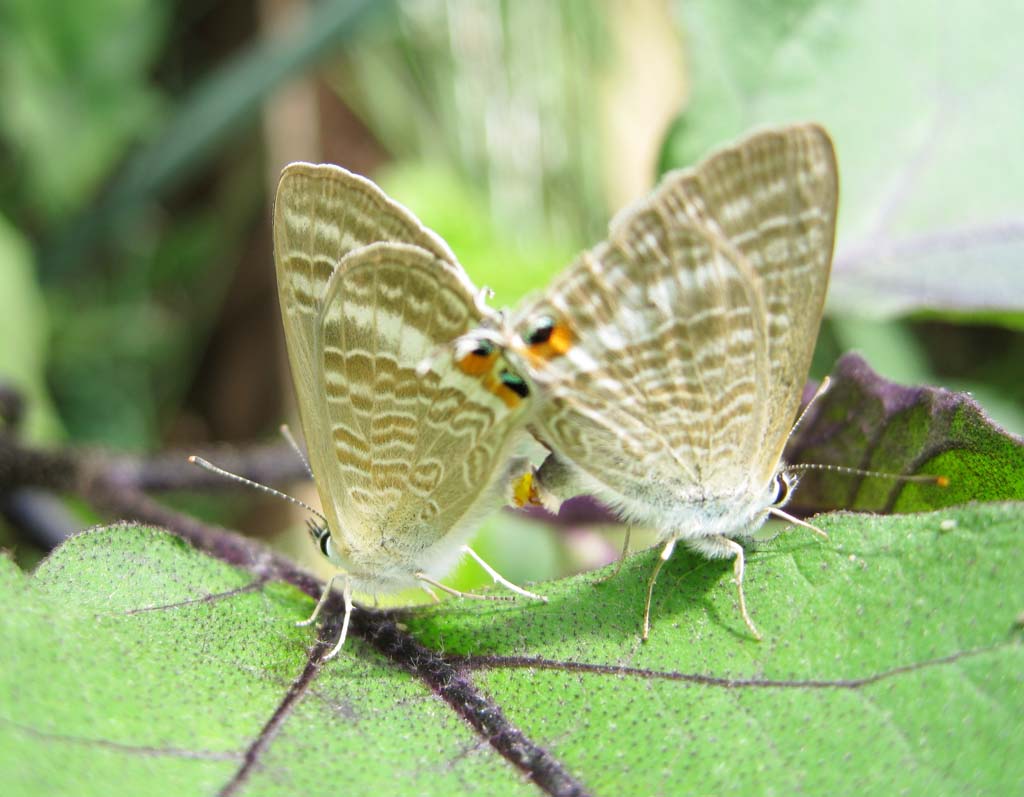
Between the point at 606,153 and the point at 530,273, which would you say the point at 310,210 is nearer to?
the point at 530,273

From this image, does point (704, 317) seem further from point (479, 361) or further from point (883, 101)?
point (883, 101)

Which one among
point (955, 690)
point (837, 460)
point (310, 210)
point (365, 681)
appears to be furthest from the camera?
point (837, 460)

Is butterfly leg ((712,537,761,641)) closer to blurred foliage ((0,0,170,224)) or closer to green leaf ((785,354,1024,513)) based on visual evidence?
green leaf ((785,354,1024,513))

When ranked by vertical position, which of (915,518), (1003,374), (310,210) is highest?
(310,210)

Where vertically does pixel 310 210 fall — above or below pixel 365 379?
above

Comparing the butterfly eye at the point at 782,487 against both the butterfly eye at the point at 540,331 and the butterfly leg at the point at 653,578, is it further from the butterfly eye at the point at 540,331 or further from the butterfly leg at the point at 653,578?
the butterfly eye at the point at 540,331

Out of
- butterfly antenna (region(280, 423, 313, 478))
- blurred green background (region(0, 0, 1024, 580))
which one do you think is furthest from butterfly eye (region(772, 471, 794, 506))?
butterfly antenna (region(280, 423, 313, 478))

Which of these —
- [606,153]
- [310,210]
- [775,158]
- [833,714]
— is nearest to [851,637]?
[833,714]
